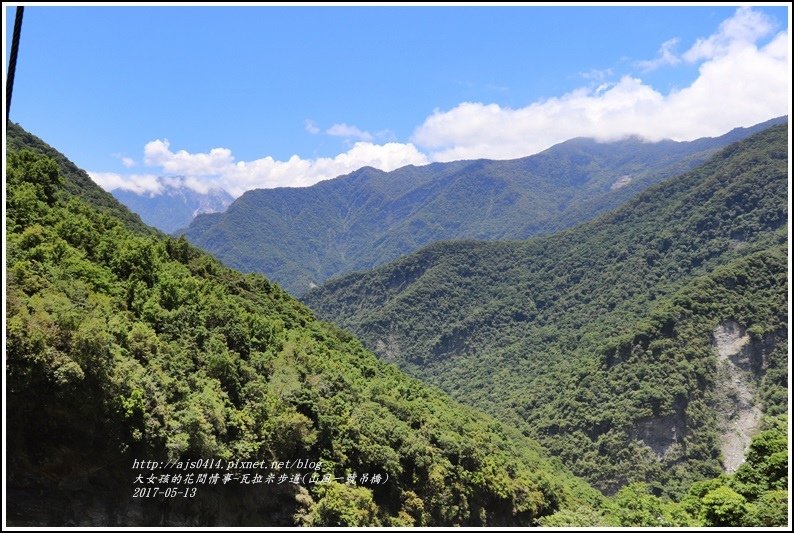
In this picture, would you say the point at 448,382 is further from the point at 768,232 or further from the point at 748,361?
the point at 768,232

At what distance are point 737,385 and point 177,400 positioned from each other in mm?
93341

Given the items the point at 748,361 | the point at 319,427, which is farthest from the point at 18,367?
the point at 748,361

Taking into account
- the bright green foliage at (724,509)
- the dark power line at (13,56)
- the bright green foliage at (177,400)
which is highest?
the dark power line at (13,56)

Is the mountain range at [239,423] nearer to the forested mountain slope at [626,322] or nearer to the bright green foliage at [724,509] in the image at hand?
the bright green foliage at [724,509]

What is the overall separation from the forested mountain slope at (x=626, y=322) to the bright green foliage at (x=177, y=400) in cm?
5282

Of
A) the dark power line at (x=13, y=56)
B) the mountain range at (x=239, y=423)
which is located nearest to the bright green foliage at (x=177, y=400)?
the mountain range at (x=239, y=423)

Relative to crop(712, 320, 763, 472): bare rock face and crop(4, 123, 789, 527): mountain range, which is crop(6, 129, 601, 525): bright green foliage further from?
crop(712, 320, 763, 472): bare rock face

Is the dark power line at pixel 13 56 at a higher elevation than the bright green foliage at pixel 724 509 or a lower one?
higher

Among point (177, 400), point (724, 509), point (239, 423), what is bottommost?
point (724, 509)

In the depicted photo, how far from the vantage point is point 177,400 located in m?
18.6

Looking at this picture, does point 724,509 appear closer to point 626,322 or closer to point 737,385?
point 737,385

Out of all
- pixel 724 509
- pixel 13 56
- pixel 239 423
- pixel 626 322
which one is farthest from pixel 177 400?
pixel 626 322

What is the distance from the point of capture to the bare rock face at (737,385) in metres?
80.1

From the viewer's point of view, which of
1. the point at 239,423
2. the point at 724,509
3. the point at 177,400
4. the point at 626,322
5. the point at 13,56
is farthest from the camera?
the point at 626,322
